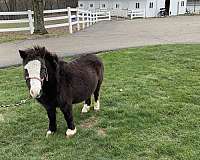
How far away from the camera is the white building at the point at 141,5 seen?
140ft

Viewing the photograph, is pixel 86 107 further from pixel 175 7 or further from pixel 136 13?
pixel 175 7

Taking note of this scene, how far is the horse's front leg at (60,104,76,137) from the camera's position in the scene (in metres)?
4.66

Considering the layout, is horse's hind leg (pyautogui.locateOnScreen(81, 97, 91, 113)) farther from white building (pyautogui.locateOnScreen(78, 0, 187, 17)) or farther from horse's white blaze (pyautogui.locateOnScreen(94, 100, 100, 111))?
white building (pyautogui.locateOnScreen(78, 0, 187, 17))

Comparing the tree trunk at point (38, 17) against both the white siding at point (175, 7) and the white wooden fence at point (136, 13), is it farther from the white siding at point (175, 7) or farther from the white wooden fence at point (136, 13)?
the white siding at point (175, 7)

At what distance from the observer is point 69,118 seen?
4.77 metres

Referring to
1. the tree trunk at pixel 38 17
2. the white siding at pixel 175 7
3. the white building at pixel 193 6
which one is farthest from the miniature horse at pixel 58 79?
the white building at pixel 193 6

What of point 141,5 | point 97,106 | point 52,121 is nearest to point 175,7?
point 141,5

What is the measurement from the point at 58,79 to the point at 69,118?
1.98ft

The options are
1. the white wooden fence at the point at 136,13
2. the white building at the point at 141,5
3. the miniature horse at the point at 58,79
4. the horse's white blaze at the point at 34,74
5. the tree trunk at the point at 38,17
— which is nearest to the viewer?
the horse's white blaze at the point at 34,74

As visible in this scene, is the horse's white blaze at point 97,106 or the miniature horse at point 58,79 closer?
the miniature horse at point 58,79

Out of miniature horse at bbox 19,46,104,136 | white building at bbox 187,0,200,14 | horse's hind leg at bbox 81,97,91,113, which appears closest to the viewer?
miniature horse at bbox 19,46,104,136

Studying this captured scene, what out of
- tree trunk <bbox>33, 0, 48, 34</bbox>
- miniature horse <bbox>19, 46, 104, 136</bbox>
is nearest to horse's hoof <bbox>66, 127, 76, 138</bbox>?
miniature horse <bbox>19, 46, 104, 136</bbox>

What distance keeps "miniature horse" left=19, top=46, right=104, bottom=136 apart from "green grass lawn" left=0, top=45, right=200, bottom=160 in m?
0.37

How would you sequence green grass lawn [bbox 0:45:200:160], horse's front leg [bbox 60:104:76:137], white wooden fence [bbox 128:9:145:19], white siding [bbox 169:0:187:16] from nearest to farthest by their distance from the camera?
green grass lawn [bbox 0:45:200:160]
horse's front leg [bbox 60:104:76:137]
white wooden fence [bbox 128:9:145:19]
white siding [bbox 169:0:187:16]
